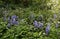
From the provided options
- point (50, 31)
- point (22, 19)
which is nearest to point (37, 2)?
point (22, 19)

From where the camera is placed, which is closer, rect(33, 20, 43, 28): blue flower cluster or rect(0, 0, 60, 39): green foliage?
rect(0, 0, 60, 39): green foliage

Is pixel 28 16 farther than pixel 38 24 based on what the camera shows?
Yes

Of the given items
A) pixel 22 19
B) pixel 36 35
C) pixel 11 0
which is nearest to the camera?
pixel 36 35

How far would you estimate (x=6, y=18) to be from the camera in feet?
16.3

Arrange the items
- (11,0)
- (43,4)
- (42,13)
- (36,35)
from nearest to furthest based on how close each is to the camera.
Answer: (36,35) < (42,13) < (43,4) < (11,0)

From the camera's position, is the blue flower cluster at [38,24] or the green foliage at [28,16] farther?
the blue flower cluster at [38,24]

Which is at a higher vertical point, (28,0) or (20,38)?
(28,0)

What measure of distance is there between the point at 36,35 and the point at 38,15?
90cm

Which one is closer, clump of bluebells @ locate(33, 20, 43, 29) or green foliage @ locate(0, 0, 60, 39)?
green foliage @ locate(0, 0, 60, 39)

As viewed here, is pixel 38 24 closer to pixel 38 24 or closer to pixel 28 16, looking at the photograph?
pixel 38 24

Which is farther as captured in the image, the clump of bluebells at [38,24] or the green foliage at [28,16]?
the clump of bluebells at [38,24]

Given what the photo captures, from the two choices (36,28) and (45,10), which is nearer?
(36,28)

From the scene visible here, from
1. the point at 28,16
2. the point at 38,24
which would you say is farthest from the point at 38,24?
the point at 28,16

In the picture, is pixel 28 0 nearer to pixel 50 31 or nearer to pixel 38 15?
pixel 38 15
